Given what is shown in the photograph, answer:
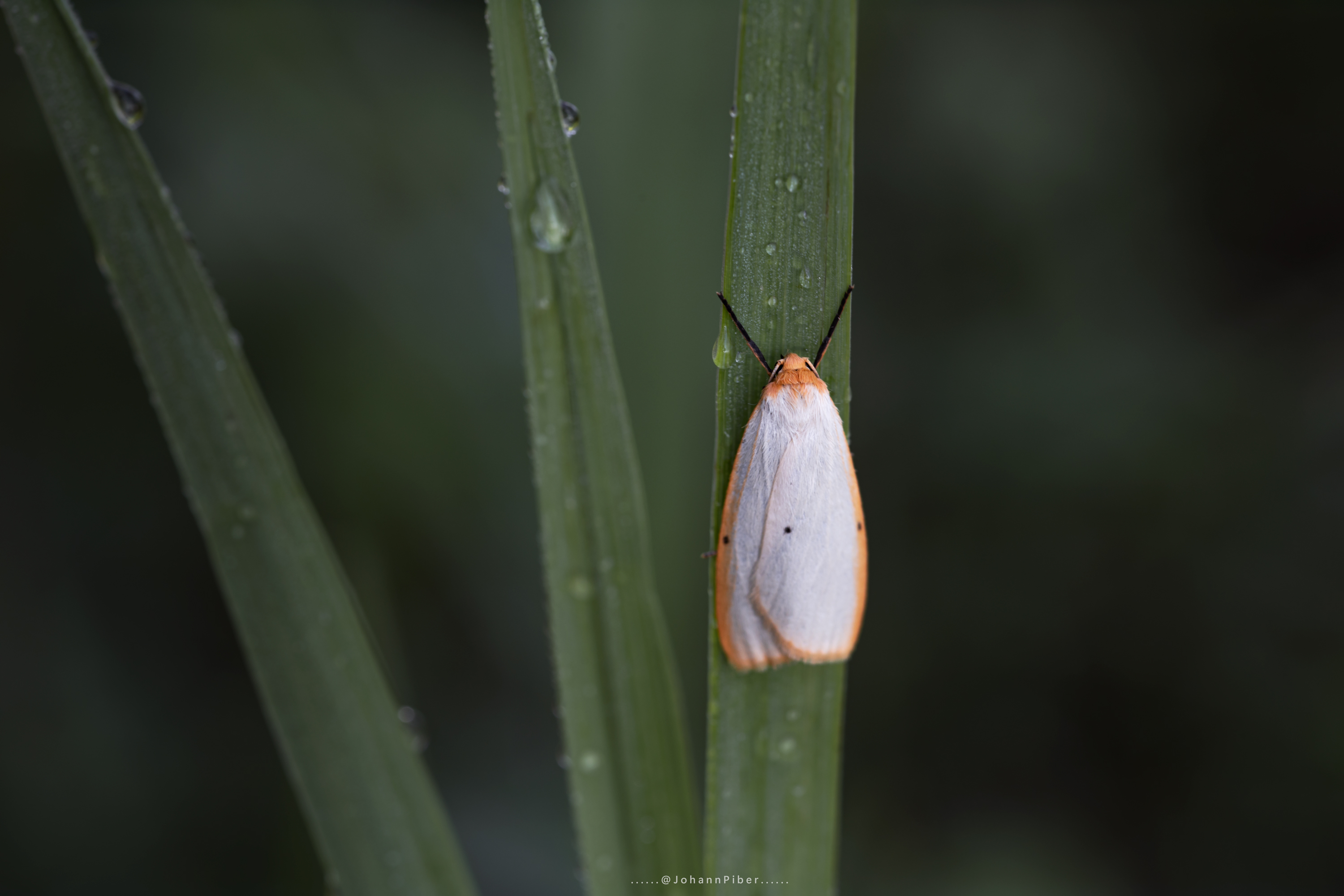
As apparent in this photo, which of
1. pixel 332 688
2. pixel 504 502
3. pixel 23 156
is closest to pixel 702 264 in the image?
pixel 504 502

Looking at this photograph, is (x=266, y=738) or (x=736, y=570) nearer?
(x=736, y=570)

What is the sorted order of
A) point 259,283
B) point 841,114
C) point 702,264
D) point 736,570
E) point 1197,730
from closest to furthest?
point 841,114, point 736,570, point 702,264, point 259,283, point 1197,730

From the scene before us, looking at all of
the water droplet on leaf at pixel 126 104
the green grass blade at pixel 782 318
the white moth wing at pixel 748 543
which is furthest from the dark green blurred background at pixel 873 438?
the water droplet on leaf at pixel 126 104

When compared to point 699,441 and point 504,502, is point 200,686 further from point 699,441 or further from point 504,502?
point 699,441

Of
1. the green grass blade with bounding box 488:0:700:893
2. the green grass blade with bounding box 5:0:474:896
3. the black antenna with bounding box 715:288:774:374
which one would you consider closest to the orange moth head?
the black antenna with bounding box 715:288:774:374

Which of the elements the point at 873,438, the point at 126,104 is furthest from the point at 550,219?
the point at 873,438

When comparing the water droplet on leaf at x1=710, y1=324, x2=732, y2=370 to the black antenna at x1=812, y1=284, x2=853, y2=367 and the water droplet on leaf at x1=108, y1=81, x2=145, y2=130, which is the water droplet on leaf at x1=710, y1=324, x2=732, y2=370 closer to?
the black antenna at x1=812, y1=284, x2=853, y2=367

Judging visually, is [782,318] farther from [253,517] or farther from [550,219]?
[253,517]
